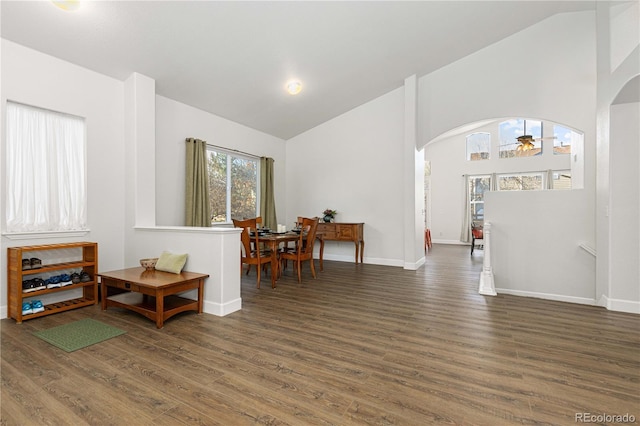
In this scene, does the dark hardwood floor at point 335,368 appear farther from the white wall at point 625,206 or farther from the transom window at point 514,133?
the transom window at point 514,133

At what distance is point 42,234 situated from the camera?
3186 millimetres

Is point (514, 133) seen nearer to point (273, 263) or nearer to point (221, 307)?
point (273, 263)

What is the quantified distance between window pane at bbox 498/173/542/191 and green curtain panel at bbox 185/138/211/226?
8762mm

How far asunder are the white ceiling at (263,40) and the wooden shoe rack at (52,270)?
2.14 m

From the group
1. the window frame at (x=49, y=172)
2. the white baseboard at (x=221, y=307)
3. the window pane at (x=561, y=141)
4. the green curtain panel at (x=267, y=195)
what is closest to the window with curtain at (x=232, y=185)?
the green curtain panel at (x=267, y=195)

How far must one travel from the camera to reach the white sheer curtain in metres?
3.03

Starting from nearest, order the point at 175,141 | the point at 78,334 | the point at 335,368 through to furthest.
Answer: the point at 335,368, the point at 78,334, the point at 175,141

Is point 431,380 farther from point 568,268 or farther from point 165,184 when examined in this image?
point 165,184

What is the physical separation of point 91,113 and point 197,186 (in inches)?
64.8

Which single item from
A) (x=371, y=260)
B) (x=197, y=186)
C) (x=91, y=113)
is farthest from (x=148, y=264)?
(x=371, y=260)

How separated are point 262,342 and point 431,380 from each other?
1.28 metres

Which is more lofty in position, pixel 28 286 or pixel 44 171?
pixel 44 171

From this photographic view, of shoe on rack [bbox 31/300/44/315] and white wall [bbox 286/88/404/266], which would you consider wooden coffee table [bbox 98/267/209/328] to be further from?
white wall [bbox 286/88/404/266]

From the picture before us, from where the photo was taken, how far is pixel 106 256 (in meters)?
3.76
